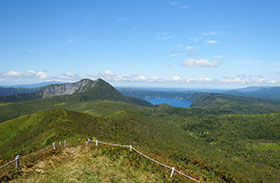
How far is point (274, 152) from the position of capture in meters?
152

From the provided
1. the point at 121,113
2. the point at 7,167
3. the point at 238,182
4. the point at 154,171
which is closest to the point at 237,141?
the point at 121,113

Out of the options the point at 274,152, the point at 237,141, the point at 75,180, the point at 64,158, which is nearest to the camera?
the point at 75,180

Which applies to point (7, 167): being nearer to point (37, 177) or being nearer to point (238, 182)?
point (37, 177)

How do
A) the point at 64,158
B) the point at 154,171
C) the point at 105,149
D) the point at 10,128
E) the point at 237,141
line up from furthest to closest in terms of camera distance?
1. the point at 237,141
2. the point at 10,128
3. the point at 105,149
4. the point at 64,158
5. the point at 154,171

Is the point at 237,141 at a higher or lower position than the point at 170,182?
lower

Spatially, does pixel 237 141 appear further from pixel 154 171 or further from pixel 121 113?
pixel 154 171

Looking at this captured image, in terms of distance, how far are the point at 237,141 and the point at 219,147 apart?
3307 centimetres

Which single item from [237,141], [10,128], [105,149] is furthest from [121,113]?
[105,149]

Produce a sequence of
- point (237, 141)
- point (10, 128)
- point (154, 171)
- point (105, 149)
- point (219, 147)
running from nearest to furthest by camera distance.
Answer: point (154, 171) → point (105, 149) → point (10, 128) → point (219, 147) → point (237, 141)

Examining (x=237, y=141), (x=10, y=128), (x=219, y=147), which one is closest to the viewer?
(x=10, y=128)

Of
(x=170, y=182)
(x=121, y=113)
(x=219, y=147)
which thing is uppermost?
(x=170, y=182)

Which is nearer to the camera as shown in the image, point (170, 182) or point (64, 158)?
point (170, 182)

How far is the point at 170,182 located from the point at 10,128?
3845 inches

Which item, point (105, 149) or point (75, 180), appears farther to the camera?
point (105, 149)
